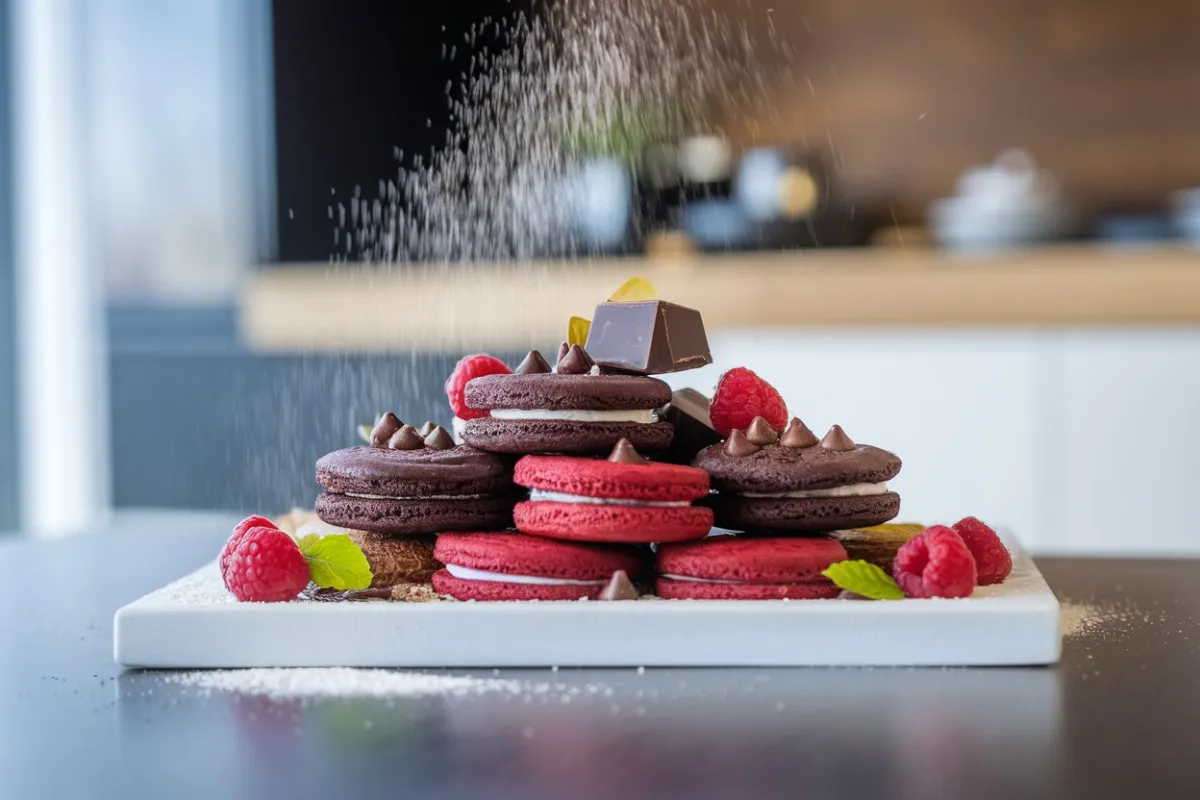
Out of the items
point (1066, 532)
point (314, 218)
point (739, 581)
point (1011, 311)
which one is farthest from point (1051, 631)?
point (314, 218)

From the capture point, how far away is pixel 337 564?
1.25 metres

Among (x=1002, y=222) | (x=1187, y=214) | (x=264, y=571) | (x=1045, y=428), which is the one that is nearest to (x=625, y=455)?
(x=264, y=571)

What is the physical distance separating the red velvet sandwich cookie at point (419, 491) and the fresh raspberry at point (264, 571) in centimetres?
13

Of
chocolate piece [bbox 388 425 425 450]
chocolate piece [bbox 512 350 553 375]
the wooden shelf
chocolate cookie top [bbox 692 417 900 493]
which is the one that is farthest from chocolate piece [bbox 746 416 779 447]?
the wooden shelf

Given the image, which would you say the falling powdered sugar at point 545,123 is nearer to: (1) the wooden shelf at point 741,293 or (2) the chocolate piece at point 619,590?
(1) the wooden shelf at point 741,293

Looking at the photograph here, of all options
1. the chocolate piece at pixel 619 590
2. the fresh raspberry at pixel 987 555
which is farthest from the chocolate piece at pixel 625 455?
the fresh raspberry at pixel 987 555

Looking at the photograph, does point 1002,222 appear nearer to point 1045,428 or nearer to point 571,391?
point 1045,428

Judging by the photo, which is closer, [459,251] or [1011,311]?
[1011,311]

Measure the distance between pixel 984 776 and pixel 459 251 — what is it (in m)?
3.33

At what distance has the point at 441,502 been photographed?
1320mm

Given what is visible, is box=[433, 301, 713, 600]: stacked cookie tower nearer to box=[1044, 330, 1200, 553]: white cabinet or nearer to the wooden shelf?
box=[1044, 330, 1200, 553]: white cabinet

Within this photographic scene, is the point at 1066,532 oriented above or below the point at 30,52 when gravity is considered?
below

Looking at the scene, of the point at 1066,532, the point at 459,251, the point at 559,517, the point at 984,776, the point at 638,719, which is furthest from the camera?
the point at 459,251

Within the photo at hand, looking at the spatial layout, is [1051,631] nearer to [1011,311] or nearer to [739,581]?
[739,581]
